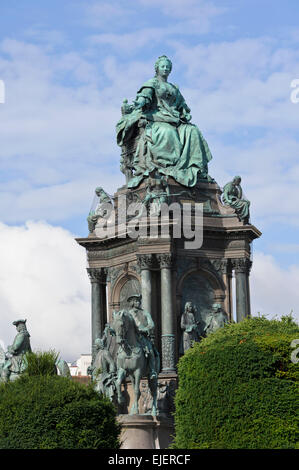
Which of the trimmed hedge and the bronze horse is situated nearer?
the trimmed hedge

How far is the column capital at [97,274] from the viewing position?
1724 inches

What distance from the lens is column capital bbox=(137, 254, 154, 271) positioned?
40812mm

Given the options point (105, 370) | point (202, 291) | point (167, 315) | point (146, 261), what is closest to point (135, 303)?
point (105, 370)

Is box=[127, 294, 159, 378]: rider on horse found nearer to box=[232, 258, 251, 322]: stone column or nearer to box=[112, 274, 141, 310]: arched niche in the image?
box=[232, 258, 251, 322]: stone column

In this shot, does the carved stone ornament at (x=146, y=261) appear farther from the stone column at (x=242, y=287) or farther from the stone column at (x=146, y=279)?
the stone column at (x=242, y=287)

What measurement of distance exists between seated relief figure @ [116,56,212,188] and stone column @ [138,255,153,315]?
331 centimetres

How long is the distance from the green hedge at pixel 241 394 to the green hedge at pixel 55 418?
2.52m

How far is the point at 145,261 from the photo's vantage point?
40844mm

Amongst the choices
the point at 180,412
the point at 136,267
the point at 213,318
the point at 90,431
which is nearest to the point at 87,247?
the point at 136,267

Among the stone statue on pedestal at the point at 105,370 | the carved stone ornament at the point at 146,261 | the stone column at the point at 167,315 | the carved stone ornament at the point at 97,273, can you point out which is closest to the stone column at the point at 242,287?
the stone column at the point at 167,315

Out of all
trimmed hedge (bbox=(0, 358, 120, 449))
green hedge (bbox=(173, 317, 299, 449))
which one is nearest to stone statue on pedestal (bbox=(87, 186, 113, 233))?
green hedge (bbox=(173, 317, 299, 449))
